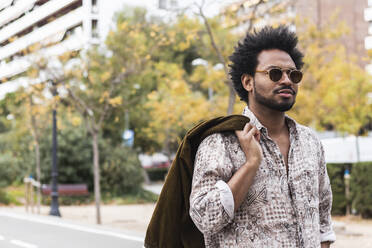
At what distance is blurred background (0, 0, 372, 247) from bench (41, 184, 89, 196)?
47mm

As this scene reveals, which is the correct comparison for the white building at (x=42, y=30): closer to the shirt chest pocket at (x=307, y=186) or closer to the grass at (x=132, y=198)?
the grass at (x=132, y=198)

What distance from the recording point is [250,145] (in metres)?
2.11

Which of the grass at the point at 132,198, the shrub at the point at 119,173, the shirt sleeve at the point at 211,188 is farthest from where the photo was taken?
the shrub at the point at 119,173

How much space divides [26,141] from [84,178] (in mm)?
3496

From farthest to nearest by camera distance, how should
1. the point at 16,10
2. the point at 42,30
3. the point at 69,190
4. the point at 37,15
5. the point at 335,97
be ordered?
the point at 16,10, the point at 37,15, the point at 42,30, the point at 69,190, the point at 335,97

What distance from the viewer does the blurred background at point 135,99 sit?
593 inches

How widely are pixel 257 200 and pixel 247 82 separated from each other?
21.6 inches

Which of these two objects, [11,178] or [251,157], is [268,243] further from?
[11,178]

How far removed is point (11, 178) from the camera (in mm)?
28109

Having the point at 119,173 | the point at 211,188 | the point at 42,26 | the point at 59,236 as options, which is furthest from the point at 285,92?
the point at 42,26

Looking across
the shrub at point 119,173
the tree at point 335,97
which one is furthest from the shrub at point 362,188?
the shrub at point 119,173

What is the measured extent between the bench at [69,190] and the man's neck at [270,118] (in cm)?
2304

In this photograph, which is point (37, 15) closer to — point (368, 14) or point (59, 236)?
point (368, 14)

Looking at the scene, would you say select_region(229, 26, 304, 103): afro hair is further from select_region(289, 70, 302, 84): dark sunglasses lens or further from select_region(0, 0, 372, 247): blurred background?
select_region(0, 0, 372, 247): blurred background
